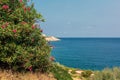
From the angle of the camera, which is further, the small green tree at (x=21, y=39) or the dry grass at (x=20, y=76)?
the dry grass at (x=20, y=76)

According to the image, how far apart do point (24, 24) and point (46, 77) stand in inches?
100

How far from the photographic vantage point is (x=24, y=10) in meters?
10.2

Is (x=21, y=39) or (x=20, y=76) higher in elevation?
(x=21, y=39)

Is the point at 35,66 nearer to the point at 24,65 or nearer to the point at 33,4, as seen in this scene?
the point at 24,65

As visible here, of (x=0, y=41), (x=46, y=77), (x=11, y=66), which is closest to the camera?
(x=0, y=41)

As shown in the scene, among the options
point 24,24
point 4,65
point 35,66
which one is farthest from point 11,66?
point 24,24

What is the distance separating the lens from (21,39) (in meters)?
9.78

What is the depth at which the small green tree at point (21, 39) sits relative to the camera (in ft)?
30.3

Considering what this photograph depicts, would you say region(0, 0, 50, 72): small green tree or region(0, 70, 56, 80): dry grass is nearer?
region(0, 0, 50, 72): small green tree

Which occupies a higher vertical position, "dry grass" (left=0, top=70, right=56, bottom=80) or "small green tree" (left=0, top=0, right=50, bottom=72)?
"small green tree" (left=0, top=0, right=50, bottom=72)

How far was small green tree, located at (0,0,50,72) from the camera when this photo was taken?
9250 mm

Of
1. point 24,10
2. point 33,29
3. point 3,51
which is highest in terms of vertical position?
point 24,10

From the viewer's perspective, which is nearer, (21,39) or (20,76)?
(21,39)

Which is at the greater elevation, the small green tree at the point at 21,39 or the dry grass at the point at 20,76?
the small green tree at the point at 21,39
